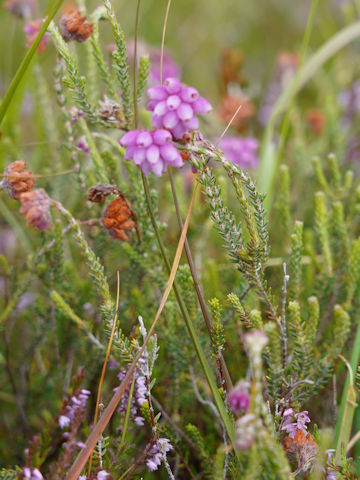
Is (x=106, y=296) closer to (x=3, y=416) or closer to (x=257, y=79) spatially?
(x=3, y=416)

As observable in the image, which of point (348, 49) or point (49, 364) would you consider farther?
point (348, 49)

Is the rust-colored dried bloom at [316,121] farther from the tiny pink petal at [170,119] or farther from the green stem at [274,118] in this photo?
the tiny pink petal at [170,119]

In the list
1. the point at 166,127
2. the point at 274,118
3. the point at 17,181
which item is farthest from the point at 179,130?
the point at 274,118

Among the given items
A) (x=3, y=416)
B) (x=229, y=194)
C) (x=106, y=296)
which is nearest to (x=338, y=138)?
(x=229, y=194)

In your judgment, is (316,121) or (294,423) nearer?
(294,423)

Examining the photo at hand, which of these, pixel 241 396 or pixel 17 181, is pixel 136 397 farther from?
pixel 17 181

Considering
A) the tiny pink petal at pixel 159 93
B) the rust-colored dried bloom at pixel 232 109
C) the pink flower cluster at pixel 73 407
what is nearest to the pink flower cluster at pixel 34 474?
the pink flower cluster at pixel 73 407
